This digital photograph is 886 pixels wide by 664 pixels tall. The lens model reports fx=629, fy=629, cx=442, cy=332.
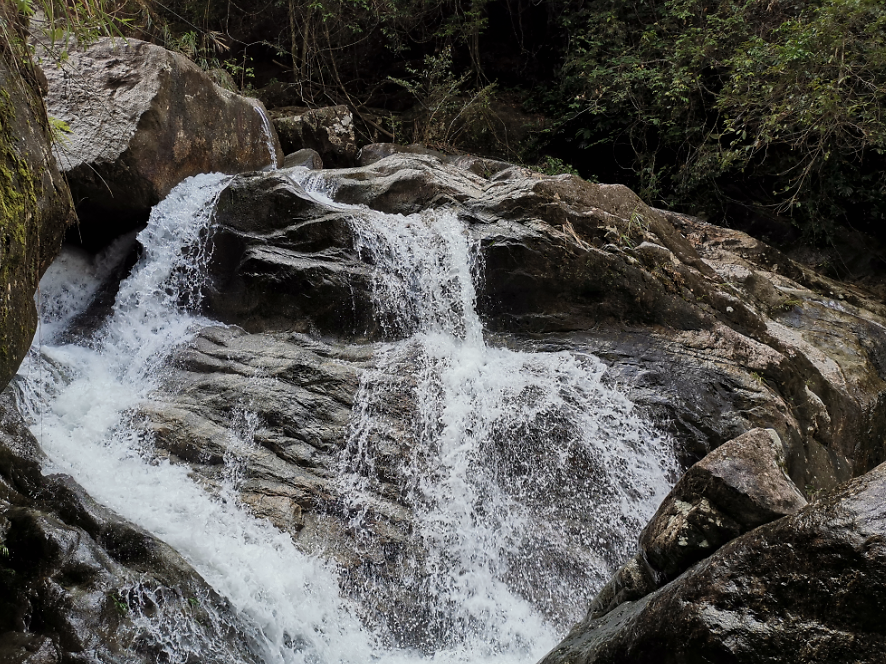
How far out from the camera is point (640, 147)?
1171cm

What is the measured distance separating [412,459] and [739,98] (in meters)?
7.00

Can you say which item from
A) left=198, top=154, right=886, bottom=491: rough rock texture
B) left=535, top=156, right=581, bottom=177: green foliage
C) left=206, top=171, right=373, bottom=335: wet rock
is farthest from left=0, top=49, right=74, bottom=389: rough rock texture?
left=535, top=156, right=581, bottom=177: green foliage

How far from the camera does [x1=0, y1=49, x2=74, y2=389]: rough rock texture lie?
2723 mm

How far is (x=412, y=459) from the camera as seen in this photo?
506 cm

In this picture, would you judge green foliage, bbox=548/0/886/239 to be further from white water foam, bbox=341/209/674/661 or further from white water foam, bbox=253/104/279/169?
white water foam, bbox=253/104/279/169

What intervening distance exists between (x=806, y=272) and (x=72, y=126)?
30.4 feet

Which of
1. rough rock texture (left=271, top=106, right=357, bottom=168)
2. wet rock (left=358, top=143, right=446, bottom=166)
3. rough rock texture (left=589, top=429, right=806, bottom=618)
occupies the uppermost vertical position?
rough rock texture (left=271, top=106, right=357, bottom=168)

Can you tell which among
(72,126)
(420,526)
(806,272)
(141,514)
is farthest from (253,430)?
(806,272)

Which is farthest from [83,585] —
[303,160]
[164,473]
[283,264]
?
[303,160]

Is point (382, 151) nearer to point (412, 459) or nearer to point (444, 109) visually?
point (444, 109)

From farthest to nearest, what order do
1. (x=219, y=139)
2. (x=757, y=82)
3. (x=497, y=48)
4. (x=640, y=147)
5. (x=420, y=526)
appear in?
(x=497, y=48)
(x=640, y=147)
(x=757, y=82)
(x=219, y=139)
(x=420, y=526)

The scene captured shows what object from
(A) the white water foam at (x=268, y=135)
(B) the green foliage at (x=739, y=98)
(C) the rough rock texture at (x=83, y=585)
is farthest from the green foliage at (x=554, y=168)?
(C) the rough rock texture at (x=83, y=585)

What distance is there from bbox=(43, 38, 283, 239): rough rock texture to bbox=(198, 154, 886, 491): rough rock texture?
964 mm

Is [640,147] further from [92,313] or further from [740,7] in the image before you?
[92,313]
